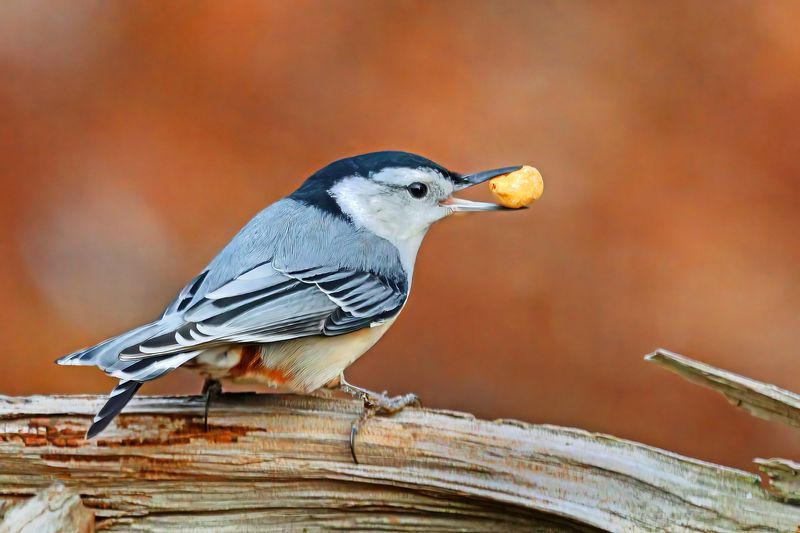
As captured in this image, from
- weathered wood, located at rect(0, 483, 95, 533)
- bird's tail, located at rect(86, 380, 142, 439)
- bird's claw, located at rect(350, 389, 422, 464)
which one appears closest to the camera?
bird's tail, located at rect(86, 380, 142, 439)

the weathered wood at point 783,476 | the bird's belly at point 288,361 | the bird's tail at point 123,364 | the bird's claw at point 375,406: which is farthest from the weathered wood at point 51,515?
the weathered wood at point 783,476

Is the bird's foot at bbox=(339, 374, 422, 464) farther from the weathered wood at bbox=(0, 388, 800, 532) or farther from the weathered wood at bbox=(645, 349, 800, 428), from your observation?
the weathered wood at bbox=(645, 349, 800, 428)

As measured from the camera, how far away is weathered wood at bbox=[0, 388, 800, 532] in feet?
6.96

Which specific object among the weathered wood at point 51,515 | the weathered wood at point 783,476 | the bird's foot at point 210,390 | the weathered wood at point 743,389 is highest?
the weathered wood at point 743,389

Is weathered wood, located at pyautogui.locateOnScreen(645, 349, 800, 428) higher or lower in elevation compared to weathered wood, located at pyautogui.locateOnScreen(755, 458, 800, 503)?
higher

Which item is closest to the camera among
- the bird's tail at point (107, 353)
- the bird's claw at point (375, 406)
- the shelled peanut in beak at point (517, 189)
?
the bird's tail at point (107, 353)

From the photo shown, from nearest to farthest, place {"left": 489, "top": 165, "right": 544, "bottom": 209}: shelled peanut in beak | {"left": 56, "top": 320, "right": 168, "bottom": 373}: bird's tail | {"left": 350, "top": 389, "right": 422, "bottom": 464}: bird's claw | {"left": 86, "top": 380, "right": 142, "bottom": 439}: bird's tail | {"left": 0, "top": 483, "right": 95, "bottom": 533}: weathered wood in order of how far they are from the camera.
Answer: {"left": 86, "top": 380, "right": 142, "bottom": 439}: bird's tail → {"left": 56, "top": 320, "right": 168, "bottom": 373}: bird's tail → {"left": 0, "top": 483, "right": 95, "bottom": 533}: weathered wood → {"left": 350, "top": 389, "right": 422, "bottom": 464}: bird's claw → {"left": 489, "top": 165, "right": 544, "bottom": 209}: shelled peanut in beak

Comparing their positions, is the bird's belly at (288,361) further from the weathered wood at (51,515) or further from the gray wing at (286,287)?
the weathered wood at (51,515)

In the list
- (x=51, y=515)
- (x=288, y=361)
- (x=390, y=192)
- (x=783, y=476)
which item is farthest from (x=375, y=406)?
(x=783, y=476)

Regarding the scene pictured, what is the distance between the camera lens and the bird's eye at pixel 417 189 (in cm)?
261

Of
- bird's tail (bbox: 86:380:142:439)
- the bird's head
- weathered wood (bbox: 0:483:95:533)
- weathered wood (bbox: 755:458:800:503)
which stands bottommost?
weathered wood (bbox: 0:483:95:533)

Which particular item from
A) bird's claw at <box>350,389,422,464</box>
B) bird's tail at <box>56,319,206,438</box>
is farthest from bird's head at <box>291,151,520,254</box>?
bird's tail at <box>56,319,206,438</box>

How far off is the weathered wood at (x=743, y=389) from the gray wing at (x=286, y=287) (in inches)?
30.6

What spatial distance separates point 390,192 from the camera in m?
2.63
